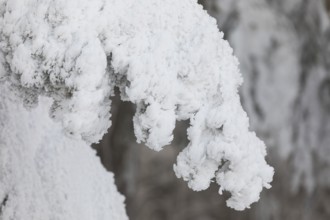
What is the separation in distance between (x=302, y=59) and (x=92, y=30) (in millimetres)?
2212

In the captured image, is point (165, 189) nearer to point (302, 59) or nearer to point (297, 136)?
point (297, 136)

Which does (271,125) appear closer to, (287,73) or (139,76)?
(287,73)

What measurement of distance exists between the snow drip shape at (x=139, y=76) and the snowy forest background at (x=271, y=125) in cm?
180

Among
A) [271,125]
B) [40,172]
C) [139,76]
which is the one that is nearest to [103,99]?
[139,76]

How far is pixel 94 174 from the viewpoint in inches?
31.9


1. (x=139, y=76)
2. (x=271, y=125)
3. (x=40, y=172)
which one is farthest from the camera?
(x=271, y=125)

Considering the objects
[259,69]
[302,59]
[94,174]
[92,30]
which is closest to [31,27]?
[92,30]

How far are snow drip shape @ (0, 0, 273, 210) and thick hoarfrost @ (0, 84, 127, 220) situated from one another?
0.56ft

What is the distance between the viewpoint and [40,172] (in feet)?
2.39

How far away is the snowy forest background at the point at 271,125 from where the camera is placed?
246 centimetres

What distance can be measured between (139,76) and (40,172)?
285 millimetres

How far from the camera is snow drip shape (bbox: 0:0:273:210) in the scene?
509 millimetres

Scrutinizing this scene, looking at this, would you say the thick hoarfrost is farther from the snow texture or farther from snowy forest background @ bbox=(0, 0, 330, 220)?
the snow texture

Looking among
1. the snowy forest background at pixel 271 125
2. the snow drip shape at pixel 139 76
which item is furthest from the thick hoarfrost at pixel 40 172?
the snowy forest background at pixel 271 125
